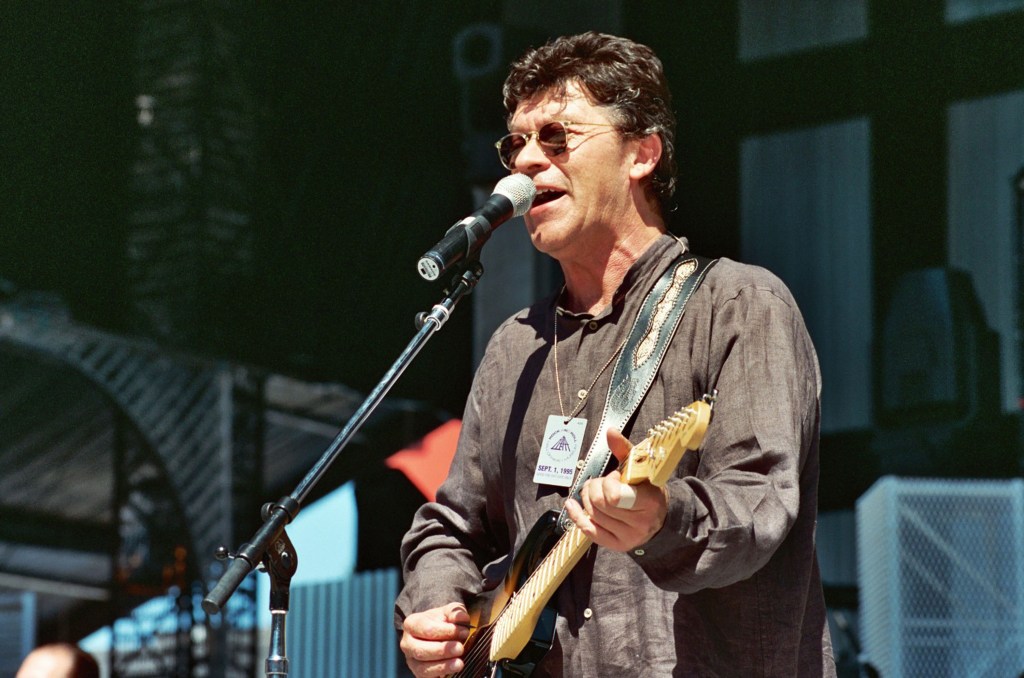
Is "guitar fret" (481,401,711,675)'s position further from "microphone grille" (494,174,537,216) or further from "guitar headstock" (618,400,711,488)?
"microphone grille" (494,174,537,216)

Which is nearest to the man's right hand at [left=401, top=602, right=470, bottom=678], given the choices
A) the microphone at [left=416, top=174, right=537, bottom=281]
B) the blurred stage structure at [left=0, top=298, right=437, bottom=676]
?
the microphone at [left=416, top=174, right=537, bottom=281]

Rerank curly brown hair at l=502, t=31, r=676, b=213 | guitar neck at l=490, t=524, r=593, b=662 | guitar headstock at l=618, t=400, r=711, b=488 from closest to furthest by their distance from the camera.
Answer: guitar headstock at l=618, t=400, r=711, b=488, guitar neck at l=490, t=524, r=593, b=662, curly brown hair at l=502, t=31, r=676, b=213

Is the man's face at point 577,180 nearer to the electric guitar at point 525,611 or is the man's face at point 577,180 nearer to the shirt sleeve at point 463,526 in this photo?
the shirt sleeve at point 463,526

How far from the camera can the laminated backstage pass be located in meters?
2.17

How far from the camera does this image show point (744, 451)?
1894 mm

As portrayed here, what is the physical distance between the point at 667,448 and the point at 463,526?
90 cm

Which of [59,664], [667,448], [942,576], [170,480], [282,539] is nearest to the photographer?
[667,448]

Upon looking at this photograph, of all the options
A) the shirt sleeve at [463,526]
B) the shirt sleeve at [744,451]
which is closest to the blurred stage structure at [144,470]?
the shirt sleeve at [463,526]

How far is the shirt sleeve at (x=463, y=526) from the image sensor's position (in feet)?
7.70

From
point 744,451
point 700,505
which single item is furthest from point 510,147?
point 700,505

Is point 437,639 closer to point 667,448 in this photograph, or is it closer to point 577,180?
point 667,448

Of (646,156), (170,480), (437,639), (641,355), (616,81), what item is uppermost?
(616,81)

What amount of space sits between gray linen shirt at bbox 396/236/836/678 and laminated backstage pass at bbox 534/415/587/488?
0.09 ft

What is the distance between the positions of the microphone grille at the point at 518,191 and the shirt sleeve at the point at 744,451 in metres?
0.39
